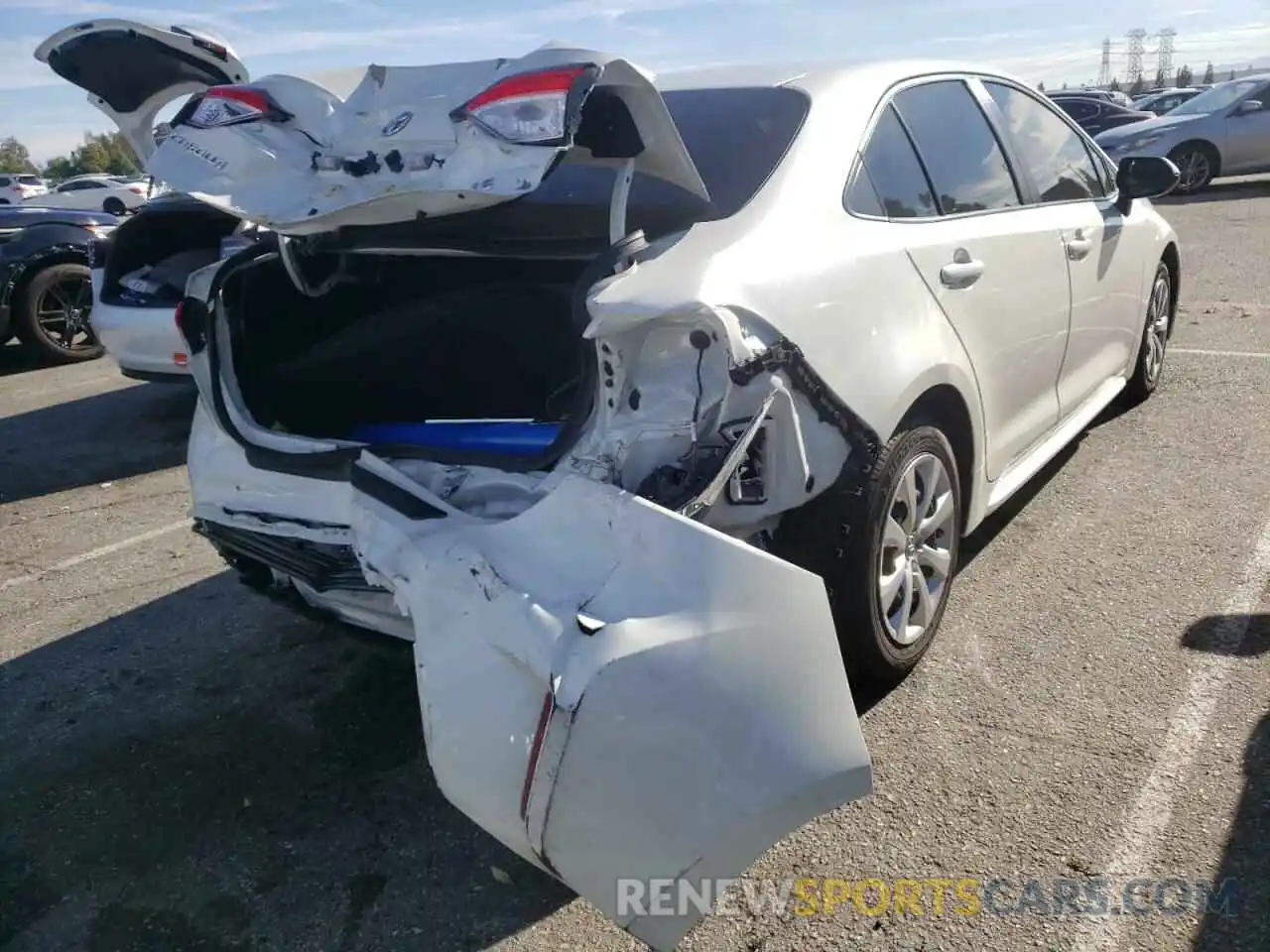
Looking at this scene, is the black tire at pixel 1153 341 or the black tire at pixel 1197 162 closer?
the black tire at pixel 1153 341

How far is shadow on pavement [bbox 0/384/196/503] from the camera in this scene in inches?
240

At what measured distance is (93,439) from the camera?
6801 mm

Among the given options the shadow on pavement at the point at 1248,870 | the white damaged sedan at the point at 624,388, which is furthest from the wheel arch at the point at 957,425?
the shadow on pavement at the point at 1248,870

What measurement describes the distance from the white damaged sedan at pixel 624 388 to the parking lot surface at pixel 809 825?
0.24 meters

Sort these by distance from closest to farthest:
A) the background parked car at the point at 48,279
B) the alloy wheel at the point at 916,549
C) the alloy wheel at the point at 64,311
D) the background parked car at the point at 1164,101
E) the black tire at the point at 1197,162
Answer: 1. the alloy wheel at the point at 916,549
2. the background parked car at the point at 48,279
3. the alloy wheel at the point at 64,311
4. the black tire at the point at 1197,162
5. the background parked car at the point at 1164,101

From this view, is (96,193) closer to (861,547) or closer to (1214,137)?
(1214,137)

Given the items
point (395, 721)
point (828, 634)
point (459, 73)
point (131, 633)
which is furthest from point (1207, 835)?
point (131, 633)

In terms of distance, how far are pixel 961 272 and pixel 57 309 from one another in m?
8.31

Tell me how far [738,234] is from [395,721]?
5.77 ft

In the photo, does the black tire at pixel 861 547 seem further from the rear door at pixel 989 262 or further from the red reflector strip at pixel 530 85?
the red reflector strip at pixel 530 85

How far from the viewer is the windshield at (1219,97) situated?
48.6ft

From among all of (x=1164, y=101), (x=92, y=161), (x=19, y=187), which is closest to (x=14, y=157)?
(x=92, y=161)

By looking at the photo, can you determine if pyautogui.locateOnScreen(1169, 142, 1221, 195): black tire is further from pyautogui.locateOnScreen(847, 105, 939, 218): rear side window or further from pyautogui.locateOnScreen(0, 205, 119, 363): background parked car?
pyautogui.locateOnScreen(847, 105, 939, 218): rear side window

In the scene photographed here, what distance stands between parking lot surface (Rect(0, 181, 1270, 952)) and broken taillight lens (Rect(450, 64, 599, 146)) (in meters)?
1.21
